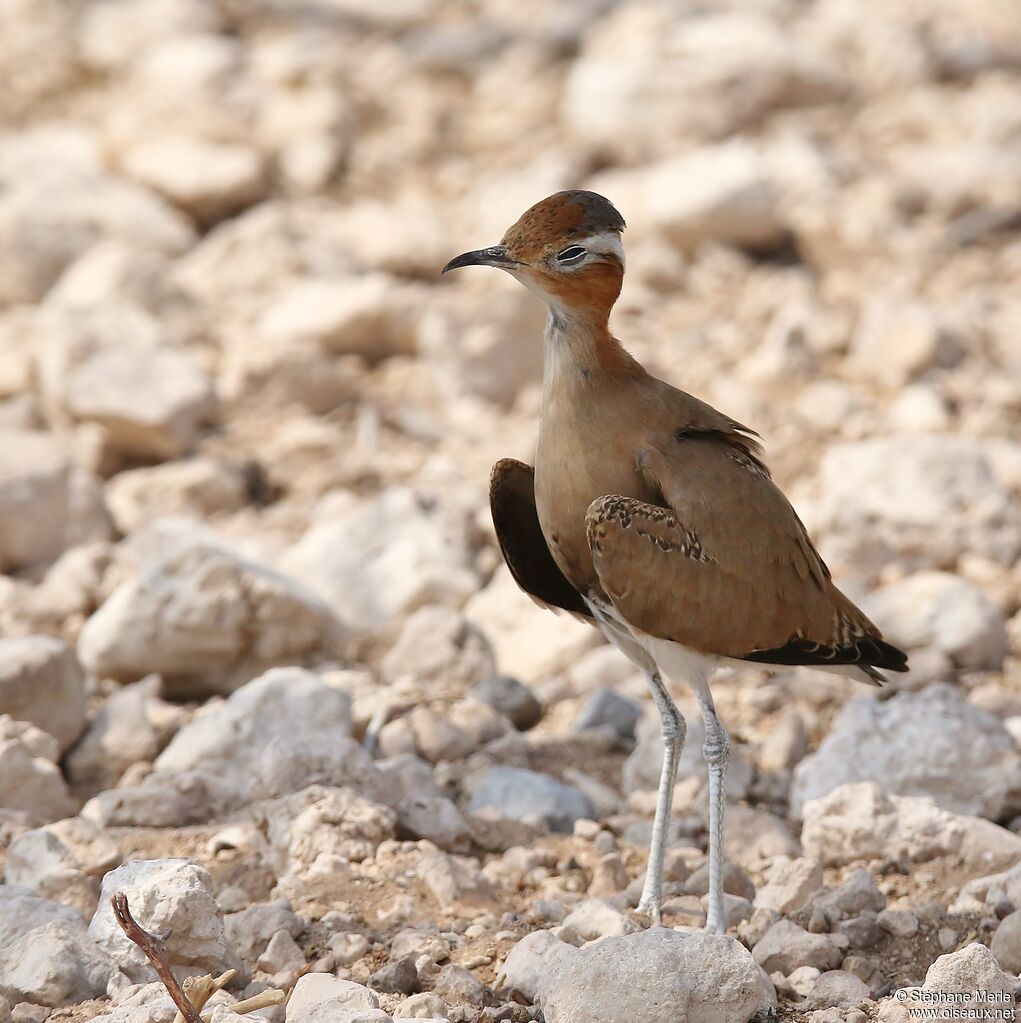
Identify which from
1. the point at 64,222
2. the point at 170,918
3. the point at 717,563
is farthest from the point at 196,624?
the point at 64,222

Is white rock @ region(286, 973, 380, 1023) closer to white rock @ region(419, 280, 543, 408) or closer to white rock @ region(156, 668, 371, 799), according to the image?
white rock @ region(156, 668, 371, 799)

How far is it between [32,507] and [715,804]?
4.34 meters

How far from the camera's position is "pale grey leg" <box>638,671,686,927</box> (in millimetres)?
4652

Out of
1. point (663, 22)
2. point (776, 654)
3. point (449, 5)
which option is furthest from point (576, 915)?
point (449, 5)

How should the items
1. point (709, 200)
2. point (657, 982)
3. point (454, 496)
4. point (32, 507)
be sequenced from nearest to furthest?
point (657, 982), point (32, 507), point (454, 496), point (709, 200)

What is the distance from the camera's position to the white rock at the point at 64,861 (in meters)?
4.44

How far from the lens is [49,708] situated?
5699 millimetres

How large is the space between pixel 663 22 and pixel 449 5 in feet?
6.53

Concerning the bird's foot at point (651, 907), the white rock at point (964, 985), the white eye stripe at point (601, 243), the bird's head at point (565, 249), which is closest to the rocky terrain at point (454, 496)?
the white rock at point (964, 985)

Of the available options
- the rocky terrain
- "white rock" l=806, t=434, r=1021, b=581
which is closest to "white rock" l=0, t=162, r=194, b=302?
the rocky terrain

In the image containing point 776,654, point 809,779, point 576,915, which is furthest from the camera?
point 809,779

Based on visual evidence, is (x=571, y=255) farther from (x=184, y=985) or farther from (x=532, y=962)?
(x=184, y=985)

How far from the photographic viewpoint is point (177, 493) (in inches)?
322

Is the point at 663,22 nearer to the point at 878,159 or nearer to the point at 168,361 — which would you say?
the point at 878,159
